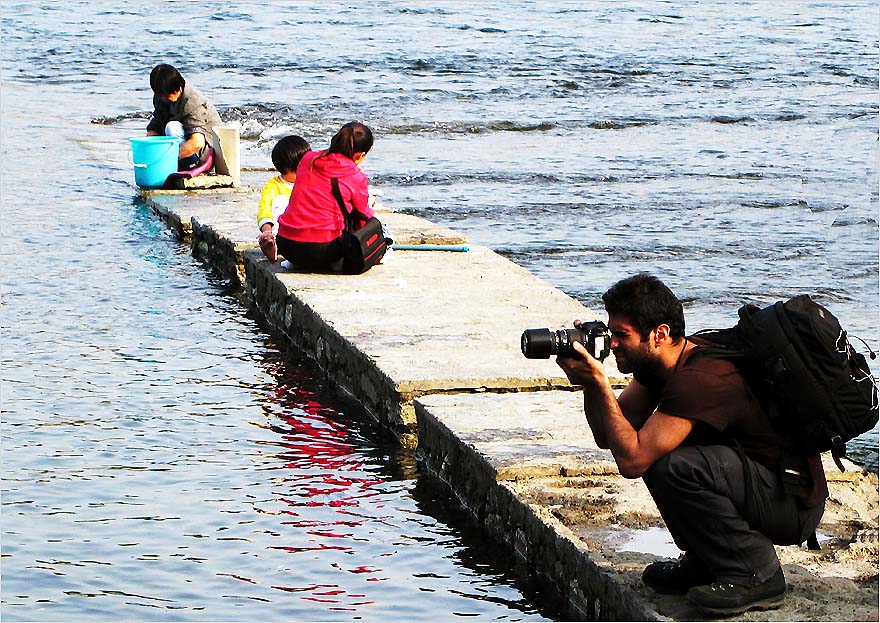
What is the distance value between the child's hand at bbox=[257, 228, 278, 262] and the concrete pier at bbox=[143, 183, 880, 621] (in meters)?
0.12

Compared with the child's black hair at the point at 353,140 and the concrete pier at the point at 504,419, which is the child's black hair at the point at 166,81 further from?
the child's black hair at the point at 353,140

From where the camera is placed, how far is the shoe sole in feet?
13.5

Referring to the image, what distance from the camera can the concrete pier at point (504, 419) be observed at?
4.58 m

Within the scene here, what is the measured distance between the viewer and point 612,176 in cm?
1515

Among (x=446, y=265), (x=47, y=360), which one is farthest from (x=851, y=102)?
(x=47, y=360)

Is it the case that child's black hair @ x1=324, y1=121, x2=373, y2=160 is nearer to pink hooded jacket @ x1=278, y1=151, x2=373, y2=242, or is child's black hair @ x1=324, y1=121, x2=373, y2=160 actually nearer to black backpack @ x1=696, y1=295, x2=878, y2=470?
pink hooded jacket @ x1=278, y1=151, x2=373, y2=242

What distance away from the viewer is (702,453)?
4090mm

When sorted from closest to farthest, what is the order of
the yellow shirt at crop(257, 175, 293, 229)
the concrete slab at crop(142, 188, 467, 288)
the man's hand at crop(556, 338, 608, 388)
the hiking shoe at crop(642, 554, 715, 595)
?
the man's hand at crop(556, 338, 608, 388) → the hiking shoe at crop(642, 554, 715, 595) → the yellow shirt at crop(257, 175, 293, 229) → the concrete slab at crop(142, 188, 467, 288)

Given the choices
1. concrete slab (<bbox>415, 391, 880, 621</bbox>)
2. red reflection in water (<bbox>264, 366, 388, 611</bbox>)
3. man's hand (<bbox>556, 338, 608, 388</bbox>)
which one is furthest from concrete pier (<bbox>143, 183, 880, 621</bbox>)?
man's hand (<bbox>556, 338, 608, 388</bbox>)

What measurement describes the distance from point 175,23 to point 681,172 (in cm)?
1921

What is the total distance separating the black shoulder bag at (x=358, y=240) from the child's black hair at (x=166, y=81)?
452cm

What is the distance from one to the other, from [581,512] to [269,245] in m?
4.44

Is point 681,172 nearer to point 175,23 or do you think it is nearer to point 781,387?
point 781,387

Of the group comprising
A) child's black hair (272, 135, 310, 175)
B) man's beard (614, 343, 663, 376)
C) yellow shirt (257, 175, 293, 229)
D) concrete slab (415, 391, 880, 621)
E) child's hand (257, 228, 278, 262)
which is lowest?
concrete slab (415, 391, 880, 621)
